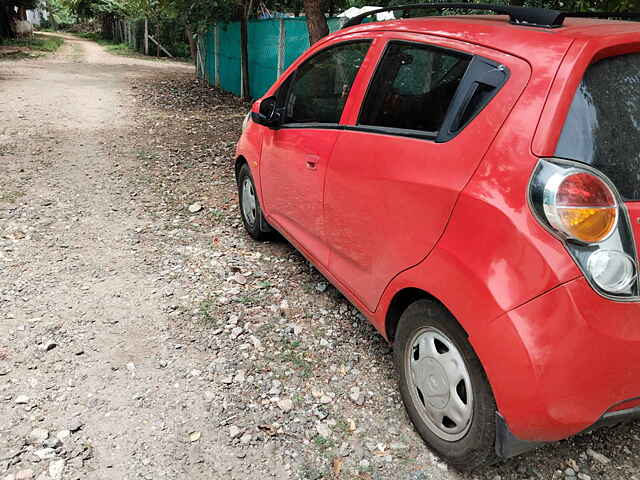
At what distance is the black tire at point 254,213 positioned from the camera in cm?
475

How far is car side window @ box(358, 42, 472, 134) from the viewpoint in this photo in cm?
244

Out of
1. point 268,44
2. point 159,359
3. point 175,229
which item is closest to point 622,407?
point 159,359

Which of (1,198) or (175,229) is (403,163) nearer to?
(175,229)

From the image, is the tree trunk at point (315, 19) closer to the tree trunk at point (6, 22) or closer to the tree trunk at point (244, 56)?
the tree trunk at point (244, 56)

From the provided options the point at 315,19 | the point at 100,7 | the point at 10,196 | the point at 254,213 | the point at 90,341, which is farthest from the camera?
the point at 100,7

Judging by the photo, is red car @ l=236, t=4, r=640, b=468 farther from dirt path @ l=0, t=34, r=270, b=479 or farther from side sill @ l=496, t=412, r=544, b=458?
dirt path @ l=0, t=34, r=270, b=479

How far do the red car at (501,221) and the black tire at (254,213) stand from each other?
1.87m

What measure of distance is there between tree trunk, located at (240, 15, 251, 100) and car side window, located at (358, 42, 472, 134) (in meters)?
11.4

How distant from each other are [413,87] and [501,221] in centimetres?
101

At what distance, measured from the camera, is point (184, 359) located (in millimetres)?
3336

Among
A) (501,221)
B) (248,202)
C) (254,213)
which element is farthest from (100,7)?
(501,221)

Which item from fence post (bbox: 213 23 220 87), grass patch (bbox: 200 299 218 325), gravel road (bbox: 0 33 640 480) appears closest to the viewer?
gravel road (bbox: 0 33 640 480)

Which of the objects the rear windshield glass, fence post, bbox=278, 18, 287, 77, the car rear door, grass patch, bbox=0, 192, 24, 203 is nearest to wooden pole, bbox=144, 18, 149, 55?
fence post, bbox=278, 18, 287, 77

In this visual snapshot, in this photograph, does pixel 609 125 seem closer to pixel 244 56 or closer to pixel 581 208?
pixel 581 208
